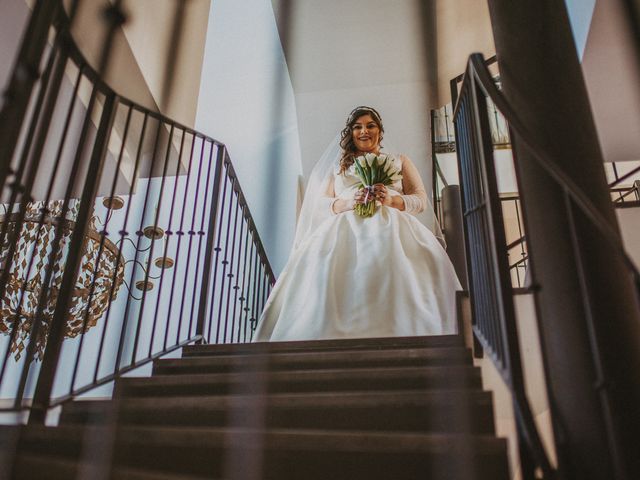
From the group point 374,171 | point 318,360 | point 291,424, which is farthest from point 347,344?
point 374,171

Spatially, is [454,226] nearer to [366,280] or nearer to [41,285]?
[366,280]

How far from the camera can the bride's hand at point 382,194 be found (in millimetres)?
3791

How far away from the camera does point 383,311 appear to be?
3107 mm

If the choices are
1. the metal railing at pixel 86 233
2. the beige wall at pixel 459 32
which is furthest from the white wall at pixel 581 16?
the metal railing at pixel 86 233

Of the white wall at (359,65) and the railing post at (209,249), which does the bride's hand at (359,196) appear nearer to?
Answer: the railing post at (209,249)

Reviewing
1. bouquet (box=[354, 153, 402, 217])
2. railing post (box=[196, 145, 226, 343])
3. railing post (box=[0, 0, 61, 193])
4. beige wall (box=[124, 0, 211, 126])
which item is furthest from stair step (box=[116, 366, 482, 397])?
beige wall (box=[124, 0, 211, 126])

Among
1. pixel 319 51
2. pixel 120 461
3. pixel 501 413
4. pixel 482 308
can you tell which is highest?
pixel 319 51

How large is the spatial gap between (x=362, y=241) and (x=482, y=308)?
4.57 ft

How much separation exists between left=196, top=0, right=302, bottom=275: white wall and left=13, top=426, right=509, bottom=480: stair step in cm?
507

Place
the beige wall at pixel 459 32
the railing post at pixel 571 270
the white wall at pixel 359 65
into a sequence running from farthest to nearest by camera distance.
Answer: the white wall at pixel 359 65, the beige wall at pixel 459 32, the railing post at pixel 571 270

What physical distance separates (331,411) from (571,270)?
0.92m

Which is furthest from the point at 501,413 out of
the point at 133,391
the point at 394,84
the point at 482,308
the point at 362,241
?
the point at 394,84

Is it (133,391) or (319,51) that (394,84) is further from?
(133,391)

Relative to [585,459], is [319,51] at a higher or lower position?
higher
